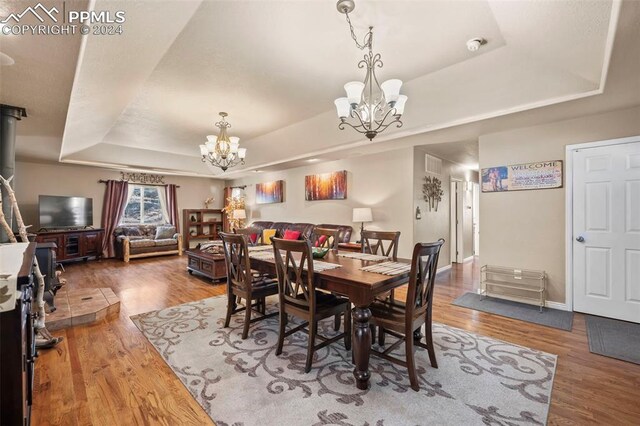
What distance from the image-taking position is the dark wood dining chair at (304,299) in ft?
6.86

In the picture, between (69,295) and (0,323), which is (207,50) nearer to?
(0,323)

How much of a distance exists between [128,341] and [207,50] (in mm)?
2844

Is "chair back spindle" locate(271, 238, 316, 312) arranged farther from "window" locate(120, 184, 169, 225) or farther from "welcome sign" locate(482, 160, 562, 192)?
"window" locate(120, 184, 169, 225)

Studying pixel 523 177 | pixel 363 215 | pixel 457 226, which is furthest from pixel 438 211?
pixel 523 177

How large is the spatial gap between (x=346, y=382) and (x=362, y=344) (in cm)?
34

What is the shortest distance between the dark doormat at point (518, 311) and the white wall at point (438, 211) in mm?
1320

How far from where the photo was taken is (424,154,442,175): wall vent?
509 cm

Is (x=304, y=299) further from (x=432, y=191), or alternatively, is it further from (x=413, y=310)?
(x=432, y=191)

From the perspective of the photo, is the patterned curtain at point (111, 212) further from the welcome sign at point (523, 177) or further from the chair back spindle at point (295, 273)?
the welcome sign at point (523, 177)

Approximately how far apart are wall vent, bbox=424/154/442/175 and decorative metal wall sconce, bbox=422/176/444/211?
0.45 ft

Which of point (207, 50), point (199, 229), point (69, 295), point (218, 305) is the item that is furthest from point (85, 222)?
point (207, 50)

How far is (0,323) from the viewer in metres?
0.99

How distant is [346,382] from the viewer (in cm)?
198

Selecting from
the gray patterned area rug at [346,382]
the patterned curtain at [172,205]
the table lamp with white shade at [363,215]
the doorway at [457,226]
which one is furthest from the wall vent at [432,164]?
the patterned curtain at [172,205]
